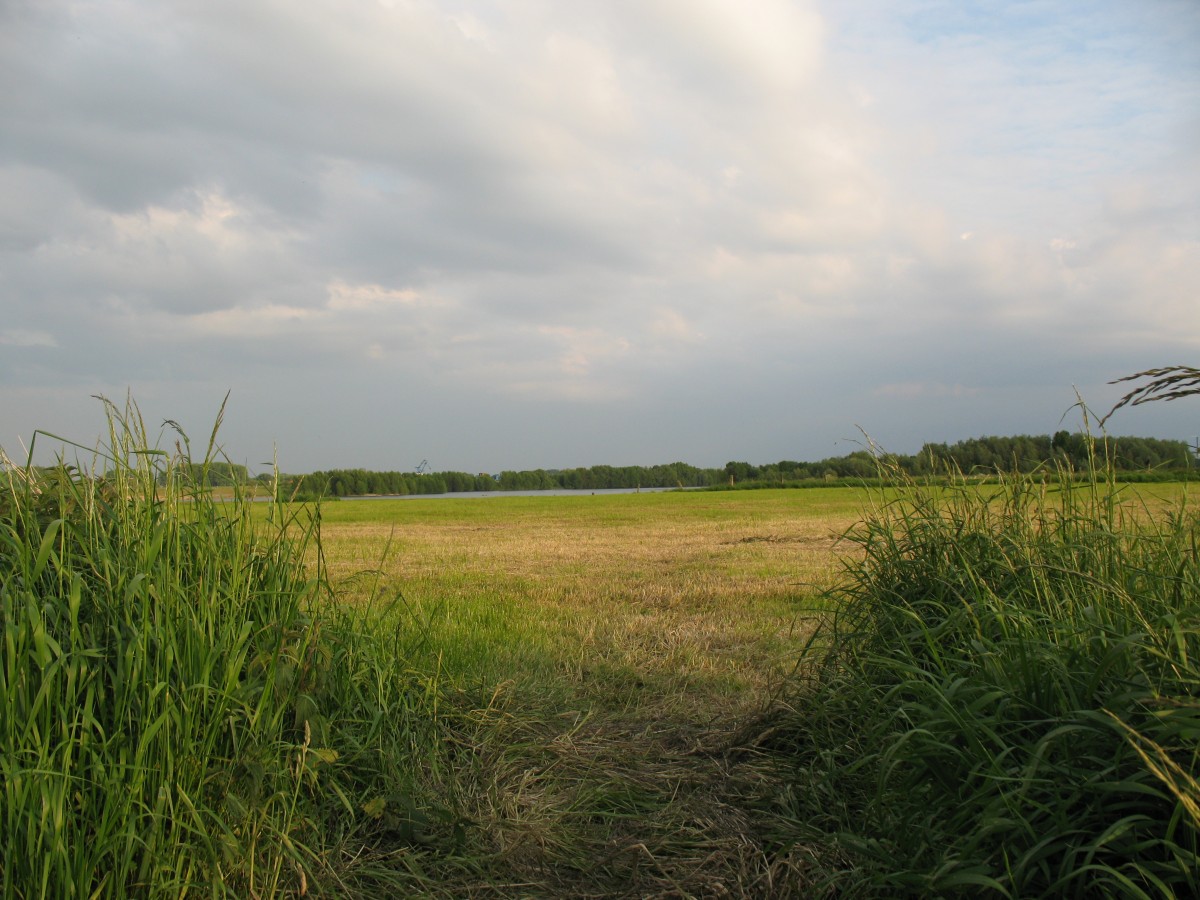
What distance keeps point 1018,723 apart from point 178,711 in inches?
104

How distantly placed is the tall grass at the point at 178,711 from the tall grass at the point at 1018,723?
174 centimetres

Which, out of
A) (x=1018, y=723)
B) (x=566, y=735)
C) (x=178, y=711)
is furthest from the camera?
(x=566, y=735)

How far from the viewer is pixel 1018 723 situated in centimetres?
233

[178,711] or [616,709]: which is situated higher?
[178,711]

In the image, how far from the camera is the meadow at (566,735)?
2.09m

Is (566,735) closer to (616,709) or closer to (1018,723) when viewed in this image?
(616,709)

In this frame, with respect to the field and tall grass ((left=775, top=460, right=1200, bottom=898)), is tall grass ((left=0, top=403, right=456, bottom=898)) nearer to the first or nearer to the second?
the field

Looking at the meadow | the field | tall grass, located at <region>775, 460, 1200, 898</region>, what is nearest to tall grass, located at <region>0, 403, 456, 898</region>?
the meadow

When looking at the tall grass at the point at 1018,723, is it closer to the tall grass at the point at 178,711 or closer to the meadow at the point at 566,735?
the meadow at the point at 566,735

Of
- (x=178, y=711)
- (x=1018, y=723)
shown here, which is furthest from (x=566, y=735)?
(x=1018, y=723)

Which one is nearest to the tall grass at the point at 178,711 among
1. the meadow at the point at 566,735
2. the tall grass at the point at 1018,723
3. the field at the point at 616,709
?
the meadow at the point at 566,735

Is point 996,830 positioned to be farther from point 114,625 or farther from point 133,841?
point 114,625

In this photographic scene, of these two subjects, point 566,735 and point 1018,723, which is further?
point 566,735

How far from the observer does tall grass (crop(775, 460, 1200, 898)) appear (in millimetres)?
1907
